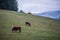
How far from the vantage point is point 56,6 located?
9.62 ft

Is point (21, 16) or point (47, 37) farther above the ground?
point (21, 16)

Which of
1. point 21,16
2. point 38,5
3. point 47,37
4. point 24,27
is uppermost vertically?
point 38,5

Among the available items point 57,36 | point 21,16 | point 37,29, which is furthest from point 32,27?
point 57,36

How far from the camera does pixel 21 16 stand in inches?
114

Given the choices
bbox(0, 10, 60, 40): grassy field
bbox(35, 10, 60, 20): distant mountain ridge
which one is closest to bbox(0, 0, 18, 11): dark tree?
bbox(0, 10, 60, 40): grassy field

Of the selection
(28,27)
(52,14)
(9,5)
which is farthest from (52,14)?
(9,5)

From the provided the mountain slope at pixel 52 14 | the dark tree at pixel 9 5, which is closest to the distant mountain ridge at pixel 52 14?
the mountain slope at pixel 52 14

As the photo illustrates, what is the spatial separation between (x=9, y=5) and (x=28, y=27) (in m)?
0.50

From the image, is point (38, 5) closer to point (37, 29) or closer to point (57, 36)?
point (37, 29)

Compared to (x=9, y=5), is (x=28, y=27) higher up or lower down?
lower down

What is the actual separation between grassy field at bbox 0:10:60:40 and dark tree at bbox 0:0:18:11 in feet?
0.23

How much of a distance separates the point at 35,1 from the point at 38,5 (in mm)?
89

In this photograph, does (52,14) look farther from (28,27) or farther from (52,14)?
(28,27)

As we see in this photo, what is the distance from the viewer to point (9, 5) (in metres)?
2.91
